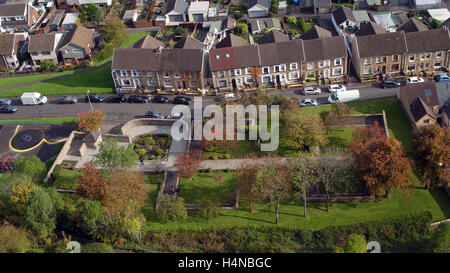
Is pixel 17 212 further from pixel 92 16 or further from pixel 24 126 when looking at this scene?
pixel 92 16

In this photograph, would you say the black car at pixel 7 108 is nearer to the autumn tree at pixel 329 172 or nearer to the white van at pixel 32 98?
the white van at pixel 32 98

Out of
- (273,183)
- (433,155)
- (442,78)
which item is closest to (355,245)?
(273,183)

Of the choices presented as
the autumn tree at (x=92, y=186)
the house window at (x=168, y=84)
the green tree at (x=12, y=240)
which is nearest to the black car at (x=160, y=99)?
the house window at (x=168, y=84)

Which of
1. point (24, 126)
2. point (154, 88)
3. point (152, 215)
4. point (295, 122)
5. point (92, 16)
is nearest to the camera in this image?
point (152, 215)

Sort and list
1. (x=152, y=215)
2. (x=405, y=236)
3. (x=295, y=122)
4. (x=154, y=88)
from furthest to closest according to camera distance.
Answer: (x=154, y=88) → (x=295, y=122) → (x=152, y=215) → (x=405, y=236)

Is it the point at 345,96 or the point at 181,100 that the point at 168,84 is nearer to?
the point at 181,100

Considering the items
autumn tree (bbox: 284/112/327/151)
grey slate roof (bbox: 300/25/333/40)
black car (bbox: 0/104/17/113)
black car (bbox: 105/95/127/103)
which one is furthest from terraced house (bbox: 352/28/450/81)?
black car (bbox: 0/104/17/113)

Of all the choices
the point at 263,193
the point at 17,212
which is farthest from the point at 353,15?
the point at 17,212
